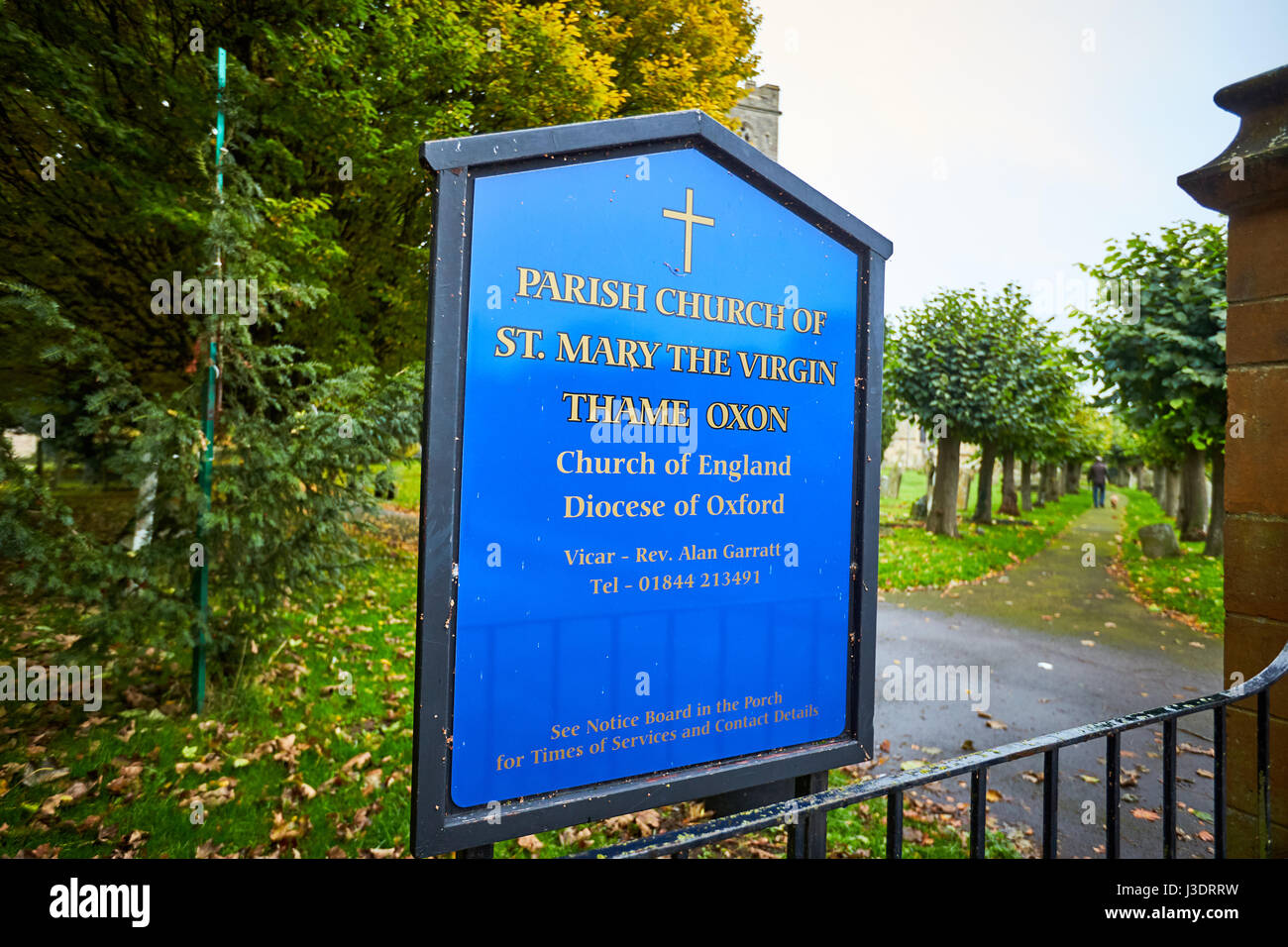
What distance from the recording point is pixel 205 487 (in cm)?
497

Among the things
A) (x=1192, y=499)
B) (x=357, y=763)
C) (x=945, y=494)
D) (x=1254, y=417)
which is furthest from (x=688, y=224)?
(x=1192, y=499)

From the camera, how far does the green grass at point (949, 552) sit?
12.0 m

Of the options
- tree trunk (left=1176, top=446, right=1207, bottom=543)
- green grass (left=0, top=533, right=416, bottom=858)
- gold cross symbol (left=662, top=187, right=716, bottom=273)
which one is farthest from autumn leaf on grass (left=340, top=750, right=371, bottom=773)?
tree trunk (left=1176, top=446, right=1207, bottom=543)

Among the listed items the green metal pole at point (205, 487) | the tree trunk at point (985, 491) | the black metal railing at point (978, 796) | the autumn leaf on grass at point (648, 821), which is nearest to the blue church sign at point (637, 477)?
the black metal railing at point (978, 796)

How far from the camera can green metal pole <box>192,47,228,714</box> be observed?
16.3ft

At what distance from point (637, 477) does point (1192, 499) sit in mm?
21547

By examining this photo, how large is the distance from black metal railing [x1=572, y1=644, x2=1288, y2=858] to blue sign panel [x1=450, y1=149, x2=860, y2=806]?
1.40ft

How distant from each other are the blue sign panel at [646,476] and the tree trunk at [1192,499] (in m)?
20.2

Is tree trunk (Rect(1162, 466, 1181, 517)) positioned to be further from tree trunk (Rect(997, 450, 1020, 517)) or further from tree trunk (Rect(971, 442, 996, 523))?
tree trunk (Rect(971, 442, 996, 523))
